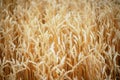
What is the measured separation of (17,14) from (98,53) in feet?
2.52

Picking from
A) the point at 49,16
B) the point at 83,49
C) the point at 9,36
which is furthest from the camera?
the point at 49,16

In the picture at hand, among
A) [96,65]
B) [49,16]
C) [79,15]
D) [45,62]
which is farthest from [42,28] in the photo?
[96,65]

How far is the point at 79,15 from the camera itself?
1.64 m

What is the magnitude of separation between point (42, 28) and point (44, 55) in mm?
352

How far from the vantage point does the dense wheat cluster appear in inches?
46.7

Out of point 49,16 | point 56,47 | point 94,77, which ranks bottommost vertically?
point 94,77

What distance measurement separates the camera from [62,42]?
4.59 feet

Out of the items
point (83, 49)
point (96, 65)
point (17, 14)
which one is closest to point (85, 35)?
point (83, 49)

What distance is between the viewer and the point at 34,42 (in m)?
1.39

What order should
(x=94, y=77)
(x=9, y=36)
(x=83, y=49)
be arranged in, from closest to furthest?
(x=94, y=77) < (x=83, y=49) < (x=9, y=36)

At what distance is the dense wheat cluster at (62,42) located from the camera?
119cm

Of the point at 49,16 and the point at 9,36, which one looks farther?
the point at 49,16

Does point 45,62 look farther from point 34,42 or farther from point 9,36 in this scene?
point 9,36

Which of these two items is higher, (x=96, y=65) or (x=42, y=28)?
(x=42, y=28)
